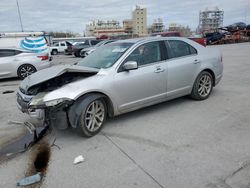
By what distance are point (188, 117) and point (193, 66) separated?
1.30 meters

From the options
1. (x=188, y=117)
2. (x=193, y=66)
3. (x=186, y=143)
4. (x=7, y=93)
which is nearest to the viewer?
(x=186, y=143)

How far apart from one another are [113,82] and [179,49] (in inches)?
79.2

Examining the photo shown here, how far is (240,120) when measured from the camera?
166 inches

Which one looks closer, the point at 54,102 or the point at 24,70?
the point at 54,102

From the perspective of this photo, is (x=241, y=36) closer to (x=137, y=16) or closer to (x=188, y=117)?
(x=188, y=117)

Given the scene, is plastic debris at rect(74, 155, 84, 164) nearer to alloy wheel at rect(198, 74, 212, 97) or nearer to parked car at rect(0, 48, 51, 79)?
alloy wheel at rect(198, 74, 212, 97)

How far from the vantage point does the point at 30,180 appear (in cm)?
269

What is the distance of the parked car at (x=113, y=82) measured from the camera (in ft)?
11.7

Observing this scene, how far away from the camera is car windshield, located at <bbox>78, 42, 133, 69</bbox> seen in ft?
13.9

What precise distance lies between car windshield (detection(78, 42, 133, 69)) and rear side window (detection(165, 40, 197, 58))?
38.3 inches

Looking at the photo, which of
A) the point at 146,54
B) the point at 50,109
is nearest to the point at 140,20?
the point at 146,54

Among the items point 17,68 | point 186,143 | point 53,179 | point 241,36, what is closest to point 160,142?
point 186,143

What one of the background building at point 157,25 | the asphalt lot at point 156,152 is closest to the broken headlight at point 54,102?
the asphalt lot at point 156,152

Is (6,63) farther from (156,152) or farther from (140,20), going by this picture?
(140,20)
